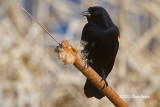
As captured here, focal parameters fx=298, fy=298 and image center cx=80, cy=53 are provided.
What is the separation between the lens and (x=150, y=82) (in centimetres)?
281

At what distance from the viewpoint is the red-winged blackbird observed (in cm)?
118

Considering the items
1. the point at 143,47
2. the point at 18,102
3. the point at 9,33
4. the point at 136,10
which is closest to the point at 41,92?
the point at 18,102

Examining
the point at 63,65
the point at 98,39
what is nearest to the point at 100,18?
the point at 98,39

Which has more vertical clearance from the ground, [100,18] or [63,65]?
[100,18]

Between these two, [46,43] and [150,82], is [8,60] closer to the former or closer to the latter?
[46,43]

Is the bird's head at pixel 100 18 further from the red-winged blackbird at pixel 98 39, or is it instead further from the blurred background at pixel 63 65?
the blurred background at pixel 63 65

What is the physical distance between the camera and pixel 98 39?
1.18 m

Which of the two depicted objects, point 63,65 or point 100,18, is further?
point 63,65

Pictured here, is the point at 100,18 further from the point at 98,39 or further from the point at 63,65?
the point at 63,65

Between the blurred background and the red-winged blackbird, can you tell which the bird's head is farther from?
the blurred background

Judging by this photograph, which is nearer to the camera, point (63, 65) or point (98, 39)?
point (98, 39)

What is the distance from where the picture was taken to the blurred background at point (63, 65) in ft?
9.04

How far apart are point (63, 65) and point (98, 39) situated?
190cm

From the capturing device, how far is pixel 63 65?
3.05 metres
